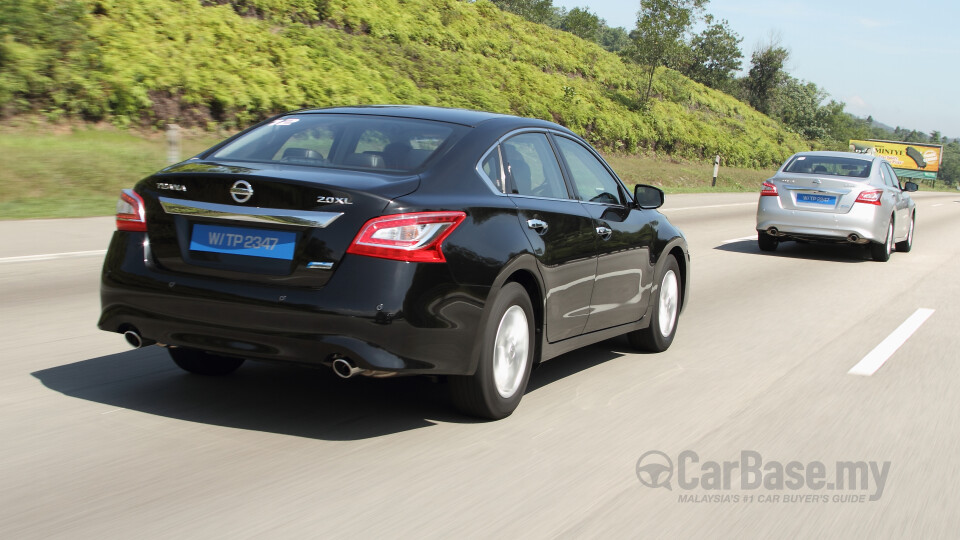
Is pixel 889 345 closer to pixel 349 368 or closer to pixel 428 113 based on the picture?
pixel 428 113

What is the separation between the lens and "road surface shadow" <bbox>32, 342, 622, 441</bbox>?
5.16 m

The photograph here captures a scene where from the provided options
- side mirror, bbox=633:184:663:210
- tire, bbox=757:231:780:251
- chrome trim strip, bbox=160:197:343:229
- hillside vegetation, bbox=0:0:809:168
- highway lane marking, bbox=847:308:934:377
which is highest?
hillside vegetation, bbox=0:0:809:168

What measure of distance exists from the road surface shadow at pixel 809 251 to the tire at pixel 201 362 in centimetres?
1114

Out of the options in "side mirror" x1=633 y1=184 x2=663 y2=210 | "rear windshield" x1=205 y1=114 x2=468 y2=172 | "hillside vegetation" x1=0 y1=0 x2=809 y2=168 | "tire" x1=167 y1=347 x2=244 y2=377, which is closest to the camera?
"rear windshield" x1=205 y1=114 x2=468 y2=172

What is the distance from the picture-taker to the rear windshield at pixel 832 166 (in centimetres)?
1549

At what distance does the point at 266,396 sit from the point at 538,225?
1.69 metres

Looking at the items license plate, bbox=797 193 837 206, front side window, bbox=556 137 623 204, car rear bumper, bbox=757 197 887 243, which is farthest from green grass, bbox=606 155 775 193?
front side window, bbox=556 137 623 204

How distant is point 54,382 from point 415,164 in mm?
2324

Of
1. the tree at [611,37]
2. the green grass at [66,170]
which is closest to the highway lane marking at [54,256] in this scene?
the green grass at [66,170]

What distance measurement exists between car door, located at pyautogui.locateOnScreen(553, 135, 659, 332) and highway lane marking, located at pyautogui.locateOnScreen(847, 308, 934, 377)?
5.32ft

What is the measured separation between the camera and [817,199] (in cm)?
1509

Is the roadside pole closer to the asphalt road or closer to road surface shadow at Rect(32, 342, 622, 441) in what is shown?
the asphalt road

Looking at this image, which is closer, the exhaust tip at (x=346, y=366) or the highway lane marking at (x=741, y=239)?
the exhaust tip at (x=346, y=366)

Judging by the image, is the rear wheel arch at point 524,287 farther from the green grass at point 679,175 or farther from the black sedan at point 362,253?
→ the green grass at point 679,175
